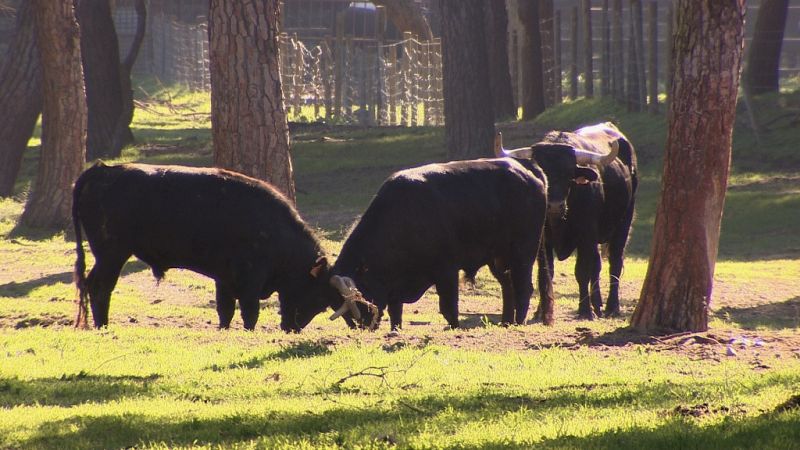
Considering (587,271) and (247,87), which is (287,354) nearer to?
(587,271)

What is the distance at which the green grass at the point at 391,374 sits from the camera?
21.9ft

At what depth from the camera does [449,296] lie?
12008mm

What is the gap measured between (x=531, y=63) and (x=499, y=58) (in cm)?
80

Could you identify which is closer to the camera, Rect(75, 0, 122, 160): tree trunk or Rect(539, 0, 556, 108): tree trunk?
Rect(75, 0, 122, 160): tree trunk

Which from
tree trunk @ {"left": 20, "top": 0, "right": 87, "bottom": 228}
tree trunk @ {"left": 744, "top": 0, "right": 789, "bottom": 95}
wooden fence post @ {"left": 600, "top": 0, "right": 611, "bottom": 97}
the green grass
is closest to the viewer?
the green grass

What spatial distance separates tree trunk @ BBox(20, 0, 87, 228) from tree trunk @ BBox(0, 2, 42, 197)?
11.6ft

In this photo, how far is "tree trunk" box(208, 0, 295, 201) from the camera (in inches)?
587

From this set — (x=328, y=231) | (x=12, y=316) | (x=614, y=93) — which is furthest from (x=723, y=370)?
(x=614, y=93)

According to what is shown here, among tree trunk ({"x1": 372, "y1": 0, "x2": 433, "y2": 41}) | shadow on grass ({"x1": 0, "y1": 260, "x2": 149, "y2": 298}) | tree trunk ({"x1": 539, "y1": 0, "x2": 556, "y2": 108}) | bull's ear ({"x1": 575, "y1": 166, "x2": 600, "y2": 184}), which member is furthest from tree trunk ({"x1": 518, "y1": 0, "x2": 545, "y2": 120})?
bull's ear ({"x1": 575, "y1": 166, "x2": 600, "y2": 184})

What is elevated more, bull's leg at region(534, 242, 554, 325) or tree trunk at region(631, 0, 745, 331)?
tree trunk at region(631, 0, 745, 331)

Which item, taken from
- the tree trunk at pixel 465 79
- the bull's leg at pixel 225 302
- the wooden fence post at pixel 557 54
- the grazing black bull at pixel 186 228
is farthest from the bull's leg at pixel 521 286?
the wooden fence post at pixel 557 54

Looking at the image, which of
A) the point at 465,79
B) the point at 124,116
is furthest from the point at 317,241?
the point at 124,116

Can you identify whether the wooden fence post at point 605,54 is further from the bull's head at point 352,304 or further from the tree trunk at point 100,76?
the bull's head at point 352,304

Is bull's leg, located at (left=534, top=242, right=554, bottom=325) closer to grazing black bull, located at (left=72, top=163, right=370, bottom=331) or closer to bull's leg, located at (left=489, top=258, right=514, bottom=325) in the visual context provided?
bull's leg, located at (left=489, top=258, right=514, bottom=325)
